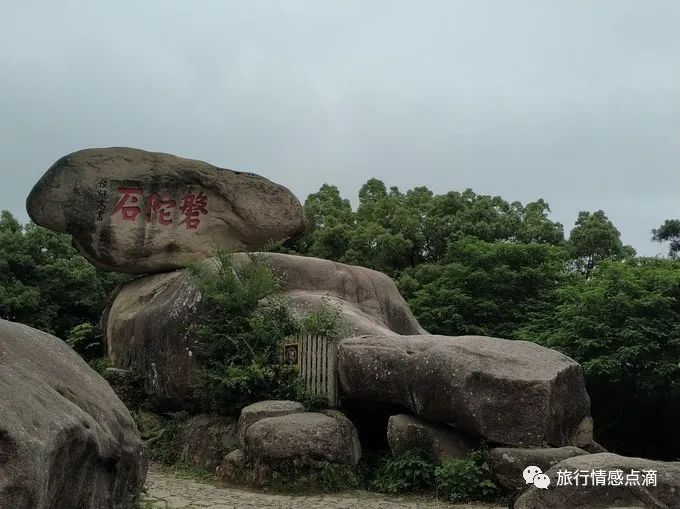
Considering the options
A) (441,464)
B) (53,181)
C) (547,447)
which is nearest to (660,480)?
(547,447)

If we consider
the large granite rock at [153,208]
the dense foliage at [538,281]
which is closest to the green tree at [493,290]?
the dense foliage at [538,281]

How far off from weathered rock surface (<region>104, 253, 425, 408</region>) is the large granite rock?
65cm

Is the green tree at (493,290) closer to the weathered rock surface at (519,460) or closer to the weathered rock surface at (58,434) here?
→ the weathered rock surface at (519,460)

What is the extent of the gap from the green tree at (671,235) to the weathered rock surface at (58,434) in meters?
18.6

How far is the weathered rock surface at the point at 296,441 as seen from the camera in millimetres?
8508

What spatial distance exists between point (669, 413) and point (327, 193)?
14411 millimetres

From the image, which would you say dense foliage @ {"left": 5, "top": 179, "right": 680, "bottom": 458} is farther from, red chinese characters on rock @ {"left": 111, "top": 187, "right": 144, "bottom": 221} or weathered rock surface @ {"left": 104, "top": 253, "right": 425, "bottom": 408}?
red chinese characters on rock @ {"left": 111, "top": 187, "right": 144, "bottom": 221}

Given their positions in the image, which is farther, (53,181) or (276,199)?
(276,199)

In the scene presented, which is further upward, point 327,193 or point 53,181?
point 327,193

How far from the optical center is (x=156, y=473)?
31.7ft

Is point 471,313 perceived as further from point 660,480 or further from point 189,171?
point 660,480

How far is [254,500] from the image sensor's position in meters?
7.85

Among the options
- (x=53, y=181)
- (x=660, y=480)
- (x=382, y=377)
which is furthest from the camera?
(x=53, y=181)

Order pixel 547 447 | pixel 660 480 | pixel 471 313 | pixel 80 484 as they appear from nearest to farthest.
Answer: pixel 80 484 → pixel 660 480 → pixel 547 447 → pixel 471 313
